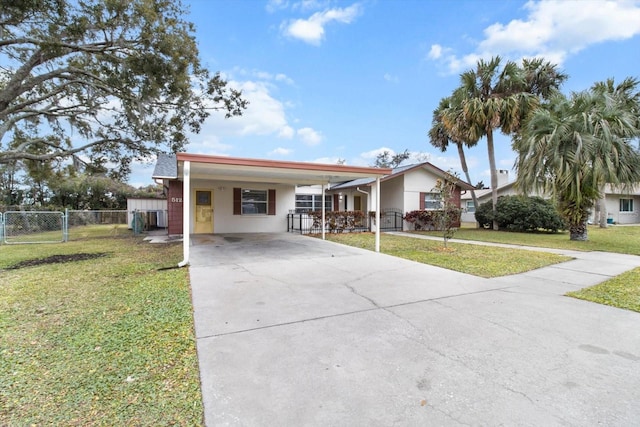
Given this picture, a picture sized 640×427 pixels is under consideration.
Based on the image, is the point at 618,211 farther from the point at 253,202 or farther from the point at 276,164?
the point at 276,164

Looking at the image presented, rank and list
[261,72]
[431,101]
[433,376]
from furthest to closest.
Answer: [431,101]
[261,72]
[433,376]

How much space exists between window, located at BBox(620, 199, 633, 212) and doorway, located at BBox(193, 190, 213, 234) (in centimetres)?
3096

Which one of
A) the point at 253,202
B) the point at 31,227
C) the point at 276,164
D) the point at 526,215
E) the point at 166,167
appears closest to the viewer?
the point at 276,164

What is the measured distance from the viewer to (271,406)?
88.9 inches

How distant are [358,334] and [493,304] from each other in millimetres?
2380

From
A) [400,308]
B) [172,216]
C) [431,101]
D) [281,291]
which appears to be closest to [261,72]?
[172,216]

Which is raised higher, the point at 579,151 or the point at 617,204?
the point at 579,151

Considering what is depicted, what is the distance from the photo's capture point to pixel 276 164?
8.23m

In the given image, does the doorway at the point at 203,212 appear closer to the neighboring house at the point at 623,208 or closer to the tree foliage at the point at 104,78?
the tree foliage at the point at 104,78

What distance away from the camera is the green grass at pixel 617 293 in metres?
4.68

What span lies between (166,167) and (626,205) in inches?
1331

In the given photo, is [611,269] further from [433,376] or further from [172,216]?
[172,216]

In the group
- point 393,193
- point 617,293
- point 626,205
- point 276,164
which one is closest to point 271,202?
point 393,193

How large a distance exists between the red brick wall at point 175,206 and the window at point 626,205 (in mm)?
32222
